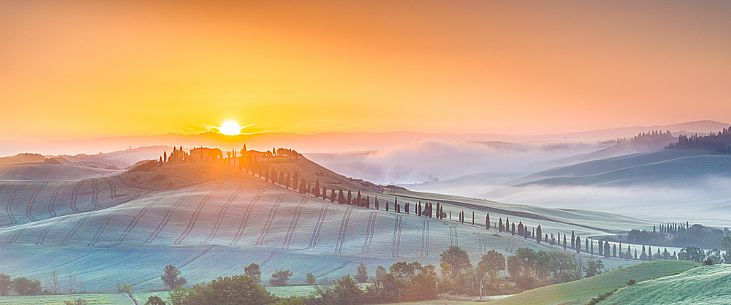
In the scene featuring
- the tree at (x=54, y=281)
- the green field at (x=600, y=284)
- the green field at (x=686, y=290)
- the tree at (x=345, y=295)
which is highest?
the green field at (x=686, y=290)

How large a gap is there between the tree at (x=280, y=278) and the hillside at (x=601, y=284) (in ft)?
262

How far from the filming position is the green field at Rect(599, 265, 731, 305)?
41.2m

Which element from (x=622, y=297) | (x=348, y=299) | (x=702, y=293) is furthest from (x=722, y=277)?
(x=348, y=299)

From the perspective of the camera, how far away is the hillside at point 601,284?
65.4 meters

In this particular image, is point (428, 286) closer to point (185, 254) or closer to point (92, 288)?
point (92, 288)

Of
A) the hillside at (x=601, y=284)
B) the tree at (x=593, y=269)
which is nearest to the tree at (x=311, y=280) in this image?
the tree at (x=593, y=269)

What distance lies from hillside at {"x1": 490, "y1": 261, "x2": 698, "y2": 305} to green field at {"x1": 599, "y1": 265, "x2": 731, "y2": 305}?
437 inches

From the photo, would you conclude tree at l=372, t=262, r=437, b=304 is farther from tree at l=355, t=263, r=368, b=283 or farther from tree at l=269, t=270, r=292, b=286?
tree at l=269, t=270, r=292, b=286

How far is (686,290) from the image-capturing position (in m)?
44.5

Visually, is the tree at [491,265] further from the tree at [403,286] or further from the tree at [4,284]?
the tree at [4,284]

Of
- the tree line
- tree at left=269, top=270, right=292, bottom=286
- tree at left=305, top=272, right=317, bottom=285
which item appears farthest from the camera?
tree at left=269, top=270, right=292, bottom=286

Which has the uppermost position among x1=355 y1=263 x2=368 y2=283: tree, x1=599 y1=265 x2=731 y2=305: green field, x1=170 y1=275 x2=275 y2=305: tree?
x1=599 y1=265 x2=731 y2=305: green field

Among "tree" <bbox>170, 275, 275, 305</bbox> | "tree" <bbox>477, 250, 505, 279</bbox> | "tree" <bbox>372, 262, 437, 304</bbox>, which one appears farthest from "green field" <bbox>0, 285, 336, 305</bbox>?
"tree" <bbox>477, 250, 505, 279</bbox>

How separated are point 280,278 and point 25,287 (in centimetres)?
4228
